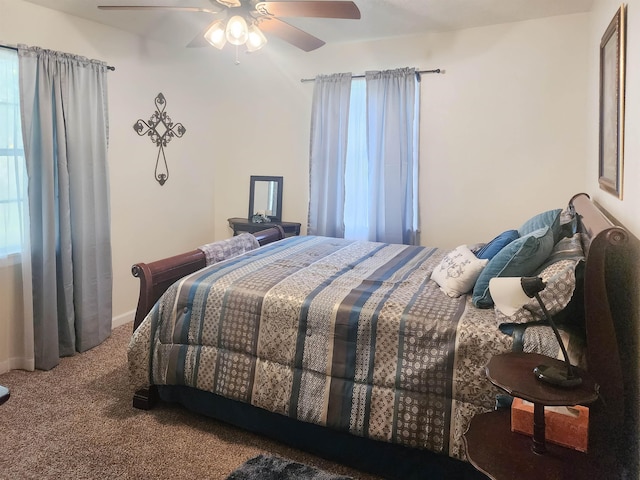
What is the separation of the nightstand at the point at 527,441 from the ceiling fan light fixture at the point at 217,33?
2162mm

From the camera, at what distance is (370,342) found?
1.95 meters

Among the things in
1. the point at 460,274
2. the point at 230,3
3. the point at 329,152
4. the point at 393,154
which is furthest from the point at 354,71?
the point at 460,274

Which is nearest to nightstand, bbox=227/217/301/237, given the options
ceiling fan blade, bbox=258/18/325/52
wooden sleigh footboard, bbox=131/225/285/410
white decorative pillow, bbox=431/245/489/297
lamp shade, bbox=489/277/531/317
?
wooden sleigh footboard, bbox=131/225/285/410

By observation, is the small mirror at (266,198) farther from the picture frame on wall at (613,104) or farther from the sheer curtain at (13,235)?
the picture frame on wall at (613,104)

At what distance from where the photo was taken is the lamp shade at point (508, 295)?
68.3 inches

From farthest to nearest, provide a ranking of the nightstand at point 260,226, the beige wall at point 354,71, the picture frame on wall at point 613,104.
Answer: the nightstand at point 260,226
the beige wall at point 354,71
the picture frame on wall at point 613,104

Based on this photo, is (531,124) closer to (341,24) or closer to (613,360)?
(341,24)

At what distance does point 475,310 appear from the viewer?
198cm

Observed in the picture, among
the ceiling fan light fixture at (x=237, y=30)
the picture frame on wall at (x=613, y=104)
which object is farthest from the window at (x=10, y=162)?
the picture frame on wall at (x=613, y=104)

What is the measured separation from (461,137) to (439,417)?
262 cm

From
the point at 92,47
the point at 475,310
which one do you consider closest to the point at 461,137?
the point at 475,310

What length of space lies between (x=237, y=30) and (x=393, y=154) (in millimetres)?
1875

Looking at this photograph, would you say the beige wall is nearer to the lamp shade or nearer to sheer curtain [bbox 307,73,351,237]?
sheer curtain [bbox 307,73,351,237]

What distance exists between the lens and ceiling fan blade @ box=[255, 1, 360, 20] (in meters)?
2.32
